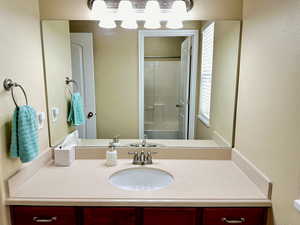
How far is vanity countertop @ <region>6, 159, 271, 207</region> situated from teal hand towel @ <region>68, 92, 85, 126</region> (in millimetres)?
397

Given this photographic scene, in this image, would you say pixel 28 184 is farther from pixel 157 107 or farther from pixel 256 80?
pixel 256 80

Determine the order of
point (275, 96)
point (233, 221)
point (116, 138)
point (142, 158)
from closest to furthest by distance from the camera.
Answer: point (275, 96) → point (233, 221) → point (142, 158) → point (116, 138)

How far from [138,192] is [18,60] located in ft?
3.46

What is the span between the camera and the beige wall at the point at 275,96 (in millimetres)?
953

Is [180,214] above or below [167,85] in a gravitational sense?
below

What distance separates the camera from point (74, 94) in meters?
1.79

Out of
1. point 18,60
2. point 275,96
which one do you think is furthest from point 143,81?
point 275,96

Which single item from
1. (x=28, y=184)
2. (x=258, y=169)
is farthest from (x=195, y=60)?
(x=28, y=184)

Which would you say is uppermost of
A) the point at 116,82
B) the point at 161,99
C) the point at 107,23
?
the point at 107,23

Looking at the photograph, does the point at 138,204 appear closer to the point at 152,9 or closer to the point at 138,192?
the point at 138,192

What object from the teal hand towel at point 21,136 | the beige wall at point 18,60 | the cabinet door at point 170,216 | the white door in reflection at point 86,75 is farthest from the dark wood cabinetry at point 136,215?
the white door in reflection at point 86,75

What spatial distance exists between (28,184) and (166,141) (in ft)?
3.41

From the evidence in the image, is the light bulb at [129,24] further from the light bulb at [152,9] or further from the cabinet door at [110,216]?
the cabinet door at [110,216]

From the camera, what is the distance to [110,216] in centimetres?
120
